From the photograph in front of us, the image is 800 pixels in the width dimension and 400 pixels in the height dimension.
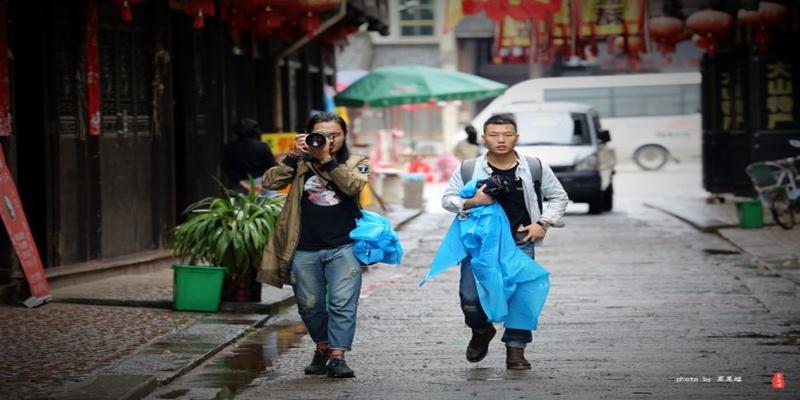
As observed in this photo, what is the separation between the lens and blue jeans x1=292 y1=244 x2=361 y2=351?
28.3ft

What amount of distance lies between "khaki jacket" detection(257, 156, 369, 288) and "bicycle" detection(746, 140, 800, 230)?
41.2 ft

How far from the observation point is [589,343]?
395 inches

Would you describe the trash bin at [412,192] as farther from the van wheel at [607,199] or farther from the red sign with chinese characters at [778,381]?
the red sign with chinese characters at [778,381]

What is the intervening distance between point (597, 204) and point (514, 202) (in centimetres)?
1690

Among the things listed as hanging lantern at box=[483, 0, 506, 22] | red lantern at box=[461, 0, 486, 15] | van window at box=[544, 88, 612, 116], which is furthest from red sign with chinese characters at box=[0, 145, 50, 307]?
van window at box=[544, 88, 612, 116]

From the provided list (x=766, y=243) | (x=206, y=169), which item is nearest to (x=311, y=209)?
(x=206, y=169)

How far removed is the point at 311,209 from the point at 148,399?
1498 mm

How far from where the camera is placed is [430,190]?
Answer: 37.1m

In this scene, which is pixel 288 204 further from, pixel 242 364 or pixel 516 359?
pixel 516 359

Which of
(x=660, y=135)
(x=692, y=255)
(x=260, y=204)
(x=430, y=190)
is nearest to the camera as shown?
(x=260, y=204)

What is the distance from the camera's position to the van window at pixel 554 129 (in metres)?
26.0

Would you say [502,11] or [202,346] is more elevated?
[502,11]

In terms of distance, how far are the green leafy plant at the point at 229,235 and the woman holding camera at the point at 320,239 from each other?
9.36 ft

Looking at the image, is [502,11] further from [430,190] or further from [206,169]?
[430,190]
